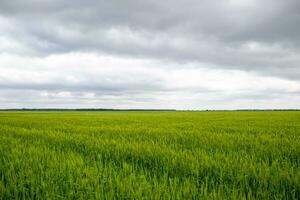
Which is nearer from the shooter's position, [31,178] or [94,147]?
[31,178]

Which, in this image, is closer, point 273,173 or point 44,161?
point 273,173

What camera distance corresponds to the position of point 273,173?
4.02 meters

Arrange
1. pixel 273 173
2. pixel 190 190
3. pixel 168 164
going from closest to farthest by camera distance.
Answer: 1. pixel 190 190
2. pixel 273 173
3. pixel 168 164

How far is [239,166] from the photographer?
4395 mm

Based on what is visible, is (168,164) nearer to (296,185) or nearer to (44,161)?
(296,185)

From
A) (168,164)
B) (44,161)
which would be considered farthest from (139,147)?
(44,161)

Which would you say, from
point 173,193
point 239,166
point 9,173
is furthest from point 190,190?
point 9,173

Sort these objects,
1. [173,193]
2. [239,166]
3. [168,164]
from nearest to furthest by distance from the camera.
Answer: [173,193]
[239,166]
[168,164]

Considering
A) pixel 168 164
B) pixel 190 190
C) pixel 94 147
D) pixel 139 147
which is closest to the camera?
pixel 190 190

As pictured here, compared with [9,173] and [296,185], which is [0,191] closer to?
[9,173]

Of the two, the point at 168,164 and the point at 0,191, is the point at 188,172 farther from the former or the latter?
the point at 0,191

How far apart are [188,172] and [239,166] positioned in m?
0.95

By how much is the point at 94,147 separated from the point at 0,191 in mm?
3572

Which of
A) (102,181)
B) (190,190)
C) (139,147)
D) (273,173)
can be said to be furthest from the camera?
(139,147)
